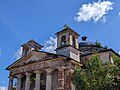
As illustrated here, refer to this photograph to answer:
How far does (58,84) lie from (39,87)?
2638 mm

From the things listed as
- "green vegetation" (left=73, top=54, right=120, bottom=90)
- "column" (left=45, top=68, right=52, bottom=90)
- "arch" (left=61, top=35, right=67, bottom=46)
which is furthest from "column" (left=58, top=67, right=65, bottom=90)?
"green vegetation" (left=73, top=54, right=120, bottom=90)

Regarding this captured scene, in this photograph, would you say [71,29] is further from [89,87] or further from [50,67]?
[89,87]

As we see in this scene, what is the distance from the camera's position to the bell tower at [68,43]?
22156 mm

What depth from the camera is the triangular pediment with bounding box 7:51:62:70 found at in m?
22.3

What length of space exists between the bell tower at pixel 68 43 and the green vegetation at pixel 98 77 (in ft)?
21.9

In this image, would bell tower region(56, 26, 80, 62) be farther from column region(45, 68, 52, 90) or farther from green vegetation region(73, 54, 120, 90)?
green vegetation region(73, 54, 120, 90)

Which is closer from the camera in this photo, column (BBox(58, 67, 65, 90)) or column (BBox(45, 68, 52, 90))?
column (BBox(58, 67, 65, 90))

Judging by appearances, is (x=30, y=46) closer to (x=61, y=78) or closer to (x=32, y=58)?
(x=32, y=58)

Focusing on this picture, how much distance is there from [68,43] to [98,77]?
29.0ft

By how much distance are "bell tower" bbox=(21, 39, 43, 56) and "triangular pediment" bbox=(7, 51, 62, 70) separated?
182 cm

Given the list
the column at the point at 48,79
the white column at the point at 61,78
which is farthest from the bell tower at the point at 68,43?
the column at the point at 48,79

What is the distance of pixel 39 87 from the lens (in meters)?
21.8

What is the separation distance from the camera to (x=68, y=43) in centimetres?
2261

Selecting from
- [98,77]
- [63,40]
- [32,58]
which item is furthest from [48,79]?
[98,77]
